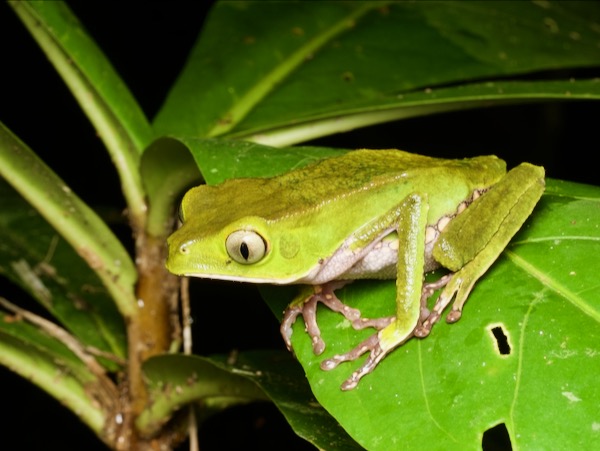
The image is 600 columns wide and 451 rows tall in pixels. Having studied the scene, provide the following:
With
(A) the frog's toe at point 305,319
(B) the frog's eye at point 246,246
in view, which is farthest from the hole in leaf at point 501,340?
(B) the frog's eye at point 246,246

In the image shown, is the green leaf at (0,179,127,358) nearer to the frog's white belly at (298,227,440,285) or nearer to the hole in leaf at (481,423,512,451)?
the frog's white belly at (298,227,440,285)

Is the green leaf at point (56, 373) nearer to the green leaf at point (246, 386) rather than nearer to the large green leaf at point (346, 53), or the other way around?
the green leaf at point (246, 386)

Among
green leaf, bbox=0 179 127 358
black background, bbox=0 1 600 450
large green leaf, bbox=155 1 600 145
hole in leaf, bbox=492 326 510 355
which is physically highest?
hole in leaf, bbox=492 326 510 355

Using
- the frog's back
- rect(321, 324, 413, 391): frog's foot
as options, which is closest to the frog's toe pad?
rect(321, 324, 413, 391): frog's foot

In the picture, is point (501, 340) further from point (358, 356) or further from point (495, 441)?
point (495, 441)

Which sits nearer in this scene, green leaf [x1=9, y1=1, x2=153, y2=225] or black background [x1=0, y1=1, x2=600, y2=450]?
green leaf [x1=9, y1=1, x2=153, y2=225]

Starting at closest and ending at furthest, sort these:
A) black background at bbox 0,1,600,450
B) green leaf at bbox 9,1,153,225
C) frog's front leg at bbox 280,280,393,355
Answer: frog's front leg at bbox 280,280,393,355 < green leaf at bbox 9,1,153,225 < black background at bbox 0,1,600,450
